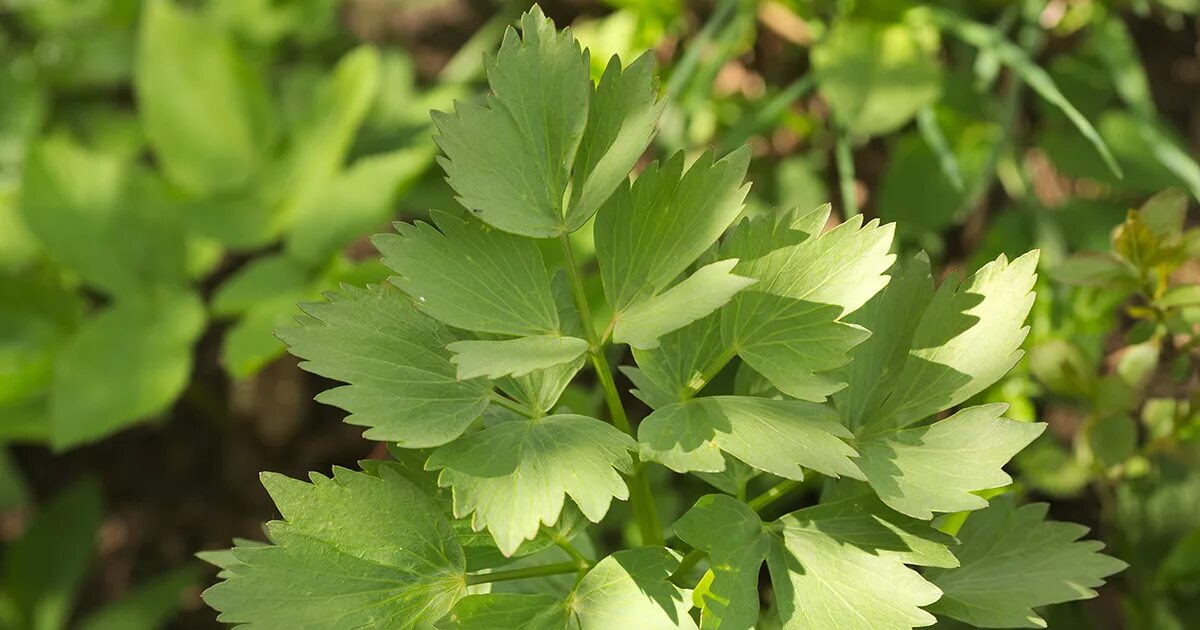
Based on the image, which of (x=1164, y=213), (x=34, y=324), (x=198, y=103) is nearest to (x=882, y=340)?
(x=1164, y=213)

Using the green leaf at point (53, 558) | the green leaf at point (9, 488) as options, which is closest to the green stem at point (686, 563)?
the green leaf at point (53, 558)

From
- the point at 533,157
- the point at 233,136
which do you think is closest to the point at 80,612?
the point at 233,136

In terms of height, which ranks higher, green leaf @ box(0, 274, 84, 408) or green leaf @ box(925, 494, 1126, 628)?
green leaf @ box(0, 274, 84, 408)

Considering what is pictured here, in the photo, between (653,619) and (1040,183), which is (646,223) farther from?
(1040,183)

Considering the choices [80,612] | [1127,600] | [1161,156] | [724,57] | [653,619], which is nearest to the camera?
[653,619]

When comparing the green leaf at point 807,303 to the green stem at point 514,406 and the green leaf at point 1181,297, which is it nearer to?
the green stem at point 514,406

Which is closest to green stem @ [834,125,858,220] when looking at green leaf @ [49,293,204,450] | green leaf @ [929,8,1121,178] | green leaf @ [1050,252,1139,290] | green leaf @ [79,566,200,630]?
green leaf @ [929,8,1121,178]

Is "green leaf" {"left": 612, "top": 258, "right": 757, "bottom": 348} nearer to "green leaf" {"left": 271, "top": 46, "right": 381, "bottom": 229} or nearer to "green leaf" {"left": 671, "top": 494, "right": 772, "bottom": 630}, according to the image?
"green leaf" {"left": 671, "top": 494, "right": 772, "bottom": 630}
